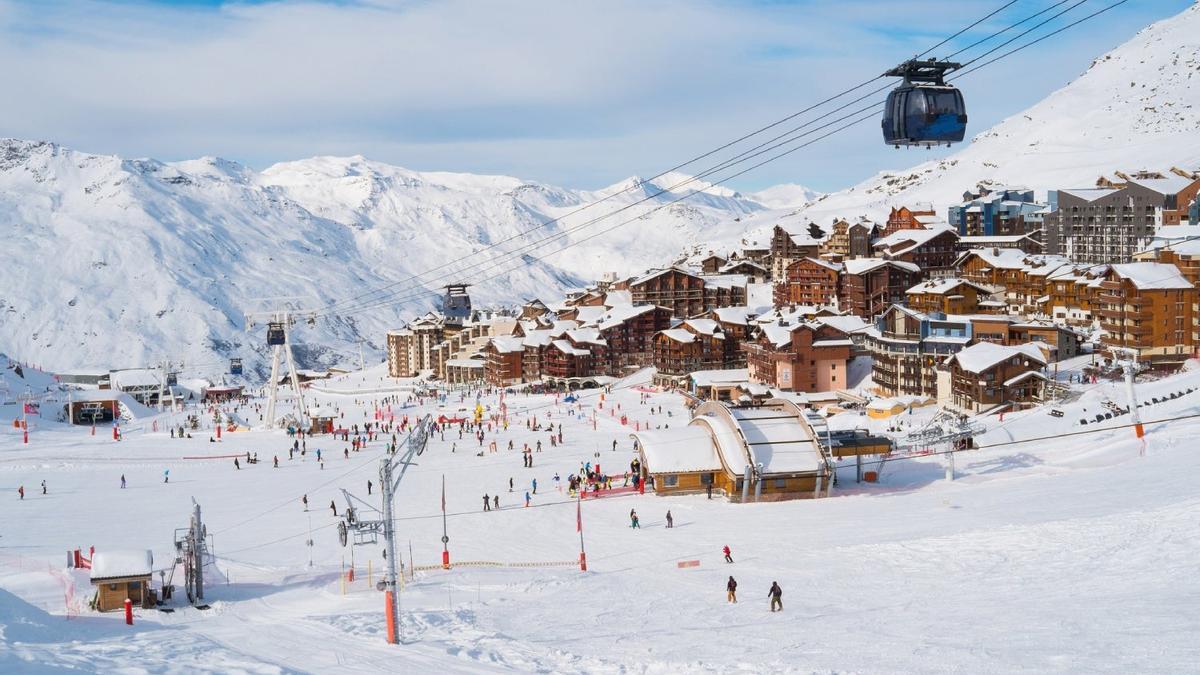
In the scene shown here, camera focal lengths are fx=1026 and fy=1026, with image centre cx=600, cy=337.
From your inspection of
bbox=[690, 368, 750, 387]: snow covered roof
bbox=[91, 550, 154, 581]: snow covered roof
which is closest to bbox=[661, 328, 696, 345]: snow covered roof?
bbox=[690, 368, 750, 387]: snow covered roof

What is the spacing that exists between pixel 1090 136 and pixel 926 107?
145128 mm

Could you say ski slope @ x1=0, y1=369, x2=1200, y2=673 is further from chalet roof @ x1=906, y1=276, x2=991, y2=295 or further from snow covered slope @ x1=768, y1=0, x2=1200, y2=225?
snow covered slope @ x1=768, y1=0, x2=1200, y2=225

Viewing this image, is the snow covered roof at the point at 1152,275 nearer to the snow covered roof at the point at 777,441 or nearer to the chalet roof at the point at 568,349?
the snow covered roof at the point at 777,441

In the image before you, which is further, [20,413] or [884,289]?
[884,289]

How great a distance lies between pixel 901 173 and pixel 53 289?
152 m

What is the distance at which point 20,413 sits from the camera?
64500 mm

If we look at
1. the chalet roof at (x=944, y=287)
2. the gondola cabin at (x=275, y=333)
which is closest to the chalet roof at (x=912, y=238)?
the chalet roof at (x=944, y=287)

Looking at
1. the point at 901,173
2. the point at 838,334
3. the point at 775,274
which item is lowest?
the point at 838,334

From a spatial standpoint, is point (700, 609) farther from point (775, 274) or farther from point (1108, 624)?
point (775, 274)

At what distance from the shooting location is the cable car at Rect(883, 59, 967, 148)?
54.3ft

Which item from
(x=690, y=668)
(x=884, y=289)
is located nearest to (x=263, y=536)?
(x=690, y=668)

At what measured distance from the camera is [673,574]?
78.5ft

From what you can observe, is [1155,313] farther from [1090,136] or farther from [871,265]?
[1090,136]

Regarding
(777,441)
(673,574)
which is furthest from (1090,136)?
(673,574)
